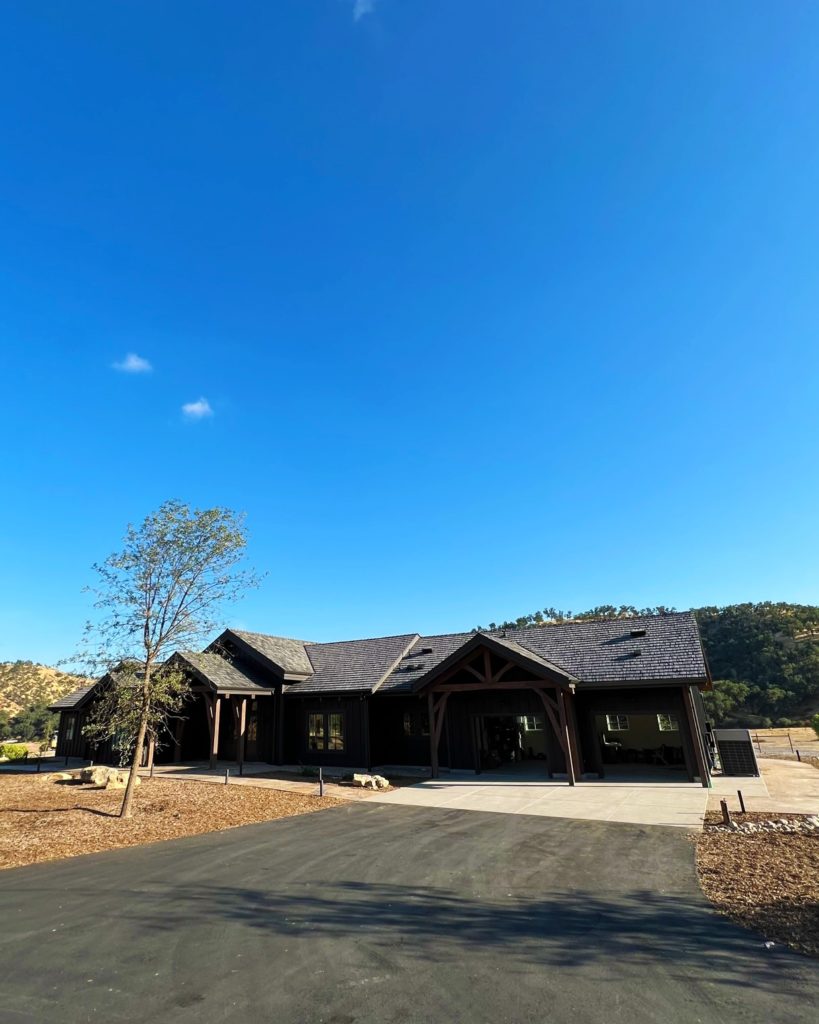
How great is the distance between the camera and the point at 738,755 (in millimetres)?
20125

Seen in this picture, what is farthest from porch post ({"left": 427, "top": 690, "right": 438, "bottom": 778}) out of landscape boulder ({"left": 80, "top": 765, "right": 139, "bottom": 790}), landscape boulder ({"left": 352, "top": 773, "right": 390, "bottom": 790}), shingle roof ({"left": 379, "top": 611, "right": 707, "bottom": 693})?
landscape boulder ({"left": 80, "top": 765, "right": 139, "bottom": 790})

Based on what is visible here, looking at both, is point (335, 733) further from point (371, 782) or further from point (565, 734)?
point (565, 734)

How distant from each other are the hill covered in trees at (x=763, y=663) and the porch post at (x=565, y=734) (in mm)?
Result: 36572

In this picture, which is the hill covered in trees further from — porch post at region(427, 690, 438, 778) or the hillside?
the hillside

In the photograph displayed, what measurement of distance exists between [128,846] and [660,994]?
437 inches

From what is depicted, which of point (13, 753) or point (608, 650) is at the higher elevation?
point (608, 650)

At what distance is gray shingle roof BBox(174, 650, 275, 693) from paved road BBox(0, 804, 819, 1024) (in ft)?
42.8

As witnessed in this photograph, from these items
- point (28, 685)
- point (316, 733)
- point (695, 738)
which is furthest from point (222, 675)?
point (28, 685)

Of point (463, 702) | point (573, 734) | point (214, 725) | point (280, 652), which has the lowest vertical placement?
point (573, 734)

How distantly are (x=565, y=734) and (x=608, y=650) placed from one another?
15.5ft

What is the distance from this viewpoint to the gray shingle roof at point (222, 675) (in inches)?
912

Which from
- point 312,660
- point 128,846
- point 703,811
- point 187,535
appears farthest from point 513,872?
point 312,660

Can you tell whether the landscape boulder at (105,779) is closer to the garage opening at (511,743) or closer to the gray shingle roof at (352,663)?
the gray shingle roof at (352,663)

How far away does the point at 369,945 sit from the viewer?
6.03 metres
